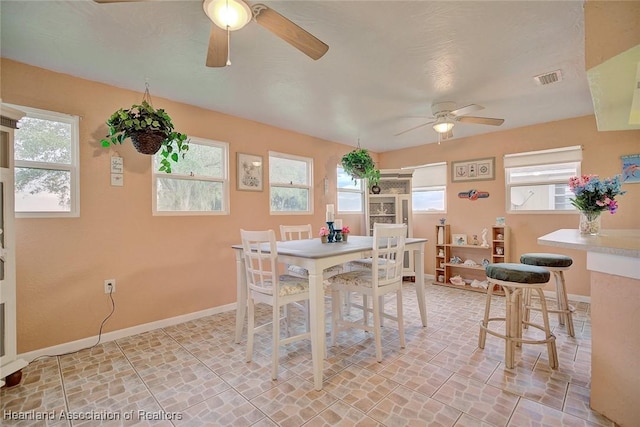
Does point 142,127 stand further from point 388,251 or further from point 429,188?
point 429,188

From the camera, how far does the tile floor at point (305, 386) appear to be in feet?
5.28

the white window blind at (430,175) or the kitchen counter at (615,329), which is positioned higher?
the white window blind at (430,175)

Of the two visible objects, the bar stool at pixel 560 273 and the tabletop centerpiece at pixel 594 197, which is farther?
the bar stool at pixel 560 273

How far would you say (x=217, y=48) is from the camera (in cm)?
167

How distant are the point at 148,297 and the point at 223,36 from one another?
2543 mm

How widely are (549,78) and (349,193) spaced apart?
320 cm

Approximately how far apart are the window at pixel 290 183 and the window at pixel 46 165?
2103 mm

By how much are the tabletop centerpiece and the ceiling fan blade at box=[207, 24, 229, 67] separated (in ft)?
9.01

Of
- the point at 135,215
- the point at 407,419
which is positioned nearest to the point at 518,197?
the point at 407,419

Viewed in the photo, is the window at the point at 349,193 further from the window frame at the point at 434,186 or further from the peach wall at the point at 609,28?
the peach wall at the point at 609,28

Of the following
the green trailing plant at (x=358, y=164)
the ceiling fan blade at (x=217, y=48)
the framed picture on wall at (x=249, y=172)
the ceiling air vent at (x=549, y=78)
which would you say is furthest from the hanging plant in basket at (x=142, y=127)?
the ceiling air vent at (x=549, y=78)

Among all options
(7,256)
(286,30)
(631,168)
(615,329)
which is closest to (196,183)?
(7,256)

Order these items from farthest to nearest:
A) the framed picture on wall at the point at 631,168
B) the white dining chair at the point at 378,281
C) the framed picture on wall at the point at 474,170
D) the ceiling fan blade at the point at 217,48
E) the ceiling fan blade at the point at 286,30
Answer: the framed picture on wall at the point at 474,170 < the framed picture on wall at the point at 631,168 < the white dining chair at the point at 378,281 < the ceiling fan blade at the point at 217,48 < the ceiling fan blade at the point at 286,30

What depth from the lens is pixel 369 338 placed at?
2658mm
